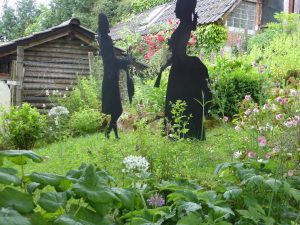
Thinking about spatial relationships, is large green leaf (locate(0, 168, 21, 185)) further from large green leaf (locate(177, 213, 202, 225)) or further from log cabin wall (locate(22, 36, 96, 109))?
log cabin wall (locate(22, 36, 96, 109))

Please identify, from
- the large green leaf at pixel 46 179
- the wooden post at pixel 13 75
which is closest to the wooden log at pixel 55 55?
the wooden post at pixel 13 75

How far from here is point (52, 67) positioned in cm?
1235

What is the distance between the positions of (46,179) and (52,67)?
11015 mm

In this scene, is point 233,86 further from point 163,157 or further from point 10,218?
point 10,218

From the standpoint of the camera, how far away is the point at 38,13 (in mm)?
17719

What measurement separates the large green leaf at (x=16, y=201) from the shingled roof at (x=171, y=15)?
42.6ft

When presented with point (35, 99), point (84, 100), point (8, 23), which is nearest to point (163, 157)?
point (84, 100)

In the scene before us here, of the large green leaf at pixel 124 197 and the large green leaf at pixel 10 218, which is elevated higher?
the large green leaf at pixel 10 218

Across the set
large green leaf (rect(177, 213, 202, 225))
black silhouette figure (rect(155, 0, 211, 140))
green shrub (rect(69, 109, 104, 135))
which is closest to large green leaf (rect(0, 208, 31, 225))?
large green leaf (rect(177, 213, 202, 225))

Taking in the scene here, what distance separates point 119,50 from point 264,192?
9.40 metres

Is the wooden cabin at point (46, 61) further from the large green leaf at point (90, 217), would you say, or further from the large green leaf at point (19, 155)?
the large green leaf at point (90, 217)

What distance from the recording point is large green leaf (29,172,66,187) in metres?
1.73

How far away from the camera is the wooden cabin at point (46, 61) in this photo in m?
11.5

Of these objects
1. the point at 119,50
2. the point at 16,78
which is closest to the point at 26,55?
the point at 16,78
